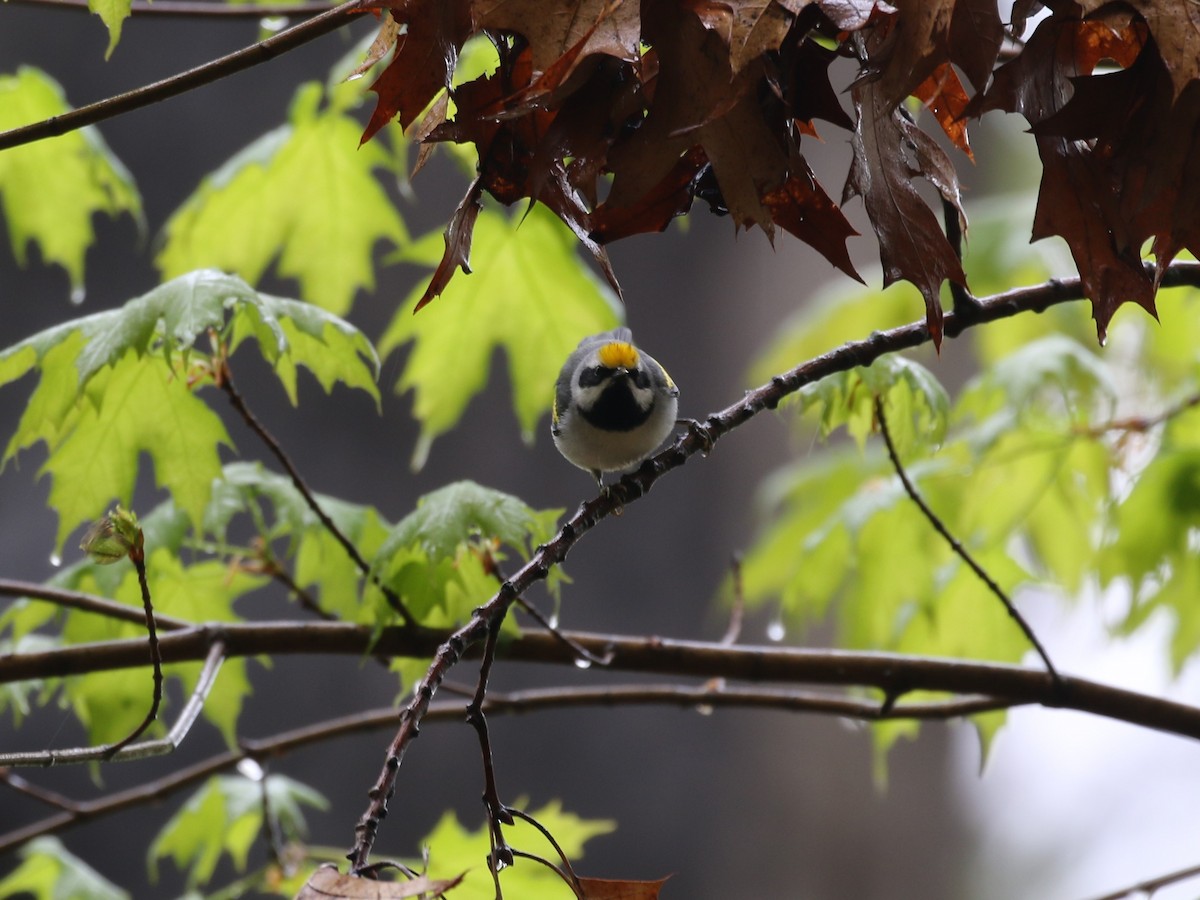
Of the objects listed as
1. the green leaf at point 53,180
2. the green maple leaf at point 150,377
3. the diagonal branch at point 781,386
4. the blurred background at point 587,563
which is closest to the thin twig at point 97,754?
the diagonal branch at point 781,386

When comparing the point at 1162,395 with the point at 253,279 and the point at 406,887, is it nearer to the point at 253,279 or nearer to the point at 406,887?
the point at 253,279

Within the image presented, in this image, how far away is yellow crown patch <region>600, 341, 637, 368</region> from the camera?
143cm

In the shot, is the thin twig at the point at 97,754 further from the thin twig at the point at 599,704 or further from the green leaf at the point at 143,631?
the green leaf at the point at 143,631

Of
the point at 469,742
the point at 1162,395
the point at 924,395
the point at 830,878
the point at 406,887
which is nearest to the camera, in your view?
the point at 406,887

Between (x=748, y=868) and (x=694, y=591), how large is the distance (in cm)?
88

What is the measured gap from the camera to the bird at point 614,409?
1441 mm

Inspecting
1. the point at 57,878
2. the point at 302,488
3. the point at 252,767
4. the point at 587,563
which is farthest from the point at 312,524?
the point at 587,563

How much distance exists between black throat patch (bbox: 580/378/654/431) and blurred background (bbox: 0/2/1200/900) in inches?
76.7

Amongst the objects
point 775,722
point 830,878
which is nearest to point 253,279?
point 775,722

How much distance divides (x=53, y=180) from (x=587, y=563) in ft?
7.18

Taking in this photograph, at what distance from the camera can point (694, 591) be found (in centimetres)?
368

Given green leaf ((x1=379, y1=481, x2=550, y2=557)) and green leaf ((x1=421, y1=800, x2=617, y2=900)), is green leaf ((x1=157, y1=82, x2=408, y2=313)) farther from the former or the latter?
green leaf ((x1=421, y1=800, x2=617, y2=900))

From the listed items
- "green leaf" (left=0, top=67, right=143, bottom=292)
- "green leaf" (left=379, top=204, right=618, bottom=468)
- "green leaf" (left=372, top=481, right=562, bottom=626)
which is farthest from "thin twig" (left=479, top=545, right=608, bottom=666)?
"green leaf" (left=0, top=67, right=143, bottom=292)

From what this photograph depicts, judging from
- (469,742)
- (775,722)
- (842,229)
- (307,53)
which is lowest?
(775,722)
